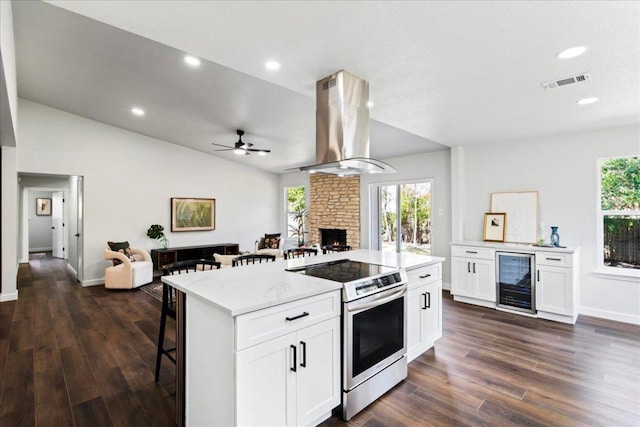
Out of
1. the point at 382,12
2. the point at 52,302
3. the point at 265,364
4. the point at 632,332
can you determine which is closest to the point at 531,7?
the point at 382,12

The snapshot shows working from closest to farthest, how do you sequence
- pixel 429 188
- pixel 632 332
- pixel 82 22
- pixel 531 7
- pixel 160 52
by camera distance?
pixel 531 7 → pixel 82 22 → pixel 160 52 → pixel 632 332 → pixel 429 188

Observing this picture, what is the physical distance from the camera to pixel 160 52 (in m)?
3.19

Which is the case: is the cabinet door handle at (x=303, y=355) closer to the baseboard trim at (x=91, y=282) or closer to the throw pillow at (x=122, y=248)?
the throw pillow at (x=122, y=248)

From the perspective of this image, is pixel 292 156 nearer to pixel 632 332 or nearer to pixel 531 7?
pixel 531 7

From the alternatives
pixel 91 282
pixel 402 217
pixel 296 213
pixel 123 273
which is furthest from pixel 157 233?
pixel 402 217

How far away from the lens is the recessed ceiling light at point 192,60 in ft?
10.5

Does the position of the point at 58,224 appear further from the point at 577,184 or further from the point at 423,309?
the point at 577,184

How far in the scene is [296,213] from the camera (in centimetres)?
859

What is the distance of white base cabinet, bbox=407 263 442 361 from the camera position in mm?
2688

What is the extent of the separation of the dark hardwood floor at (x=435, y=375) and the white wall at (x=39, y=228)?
7.96m

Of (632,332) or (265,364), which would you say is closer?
(265,364)

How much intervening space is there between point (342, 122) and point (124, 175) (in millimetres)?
5635

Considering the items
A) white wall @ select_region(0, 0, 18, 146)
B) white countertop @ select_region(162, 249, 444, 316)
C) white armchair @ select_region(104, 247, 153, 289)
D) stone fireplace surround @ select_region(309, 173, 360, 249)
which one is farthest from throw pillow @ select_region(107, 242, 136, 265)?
white countertop @ select_region(162, 249, 444, 316)

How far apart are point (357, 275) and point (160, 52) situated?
10.0ft
